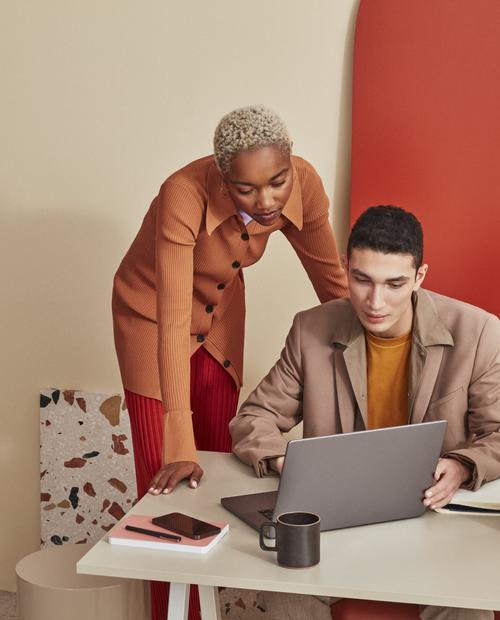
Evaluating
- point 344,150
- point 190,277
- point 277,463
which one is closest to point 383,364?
point 277,463

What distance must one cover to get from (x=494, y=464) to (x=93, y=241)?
1655mm

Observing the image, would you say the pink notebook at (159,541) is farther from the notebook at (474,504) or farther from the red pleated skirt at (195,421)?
the red pleated skirt at (195,421)

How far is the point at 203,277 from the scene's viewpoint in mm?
2305

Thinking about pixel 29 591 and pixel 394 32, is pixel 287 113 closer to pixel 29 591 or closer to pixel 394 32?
pixel 394 32

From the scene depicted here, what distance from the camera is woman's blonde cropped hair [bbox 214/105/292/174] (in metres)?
1.92

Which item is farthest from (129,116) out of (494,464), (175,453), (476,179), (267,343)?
(494,464)

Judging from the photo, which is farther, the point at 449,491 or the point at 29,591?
the point at 29,591

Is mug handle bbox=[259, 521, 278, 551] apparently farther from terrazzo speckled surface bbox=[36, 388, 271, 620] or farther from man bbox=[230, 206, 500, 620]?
terrazzo speckled surface bbox=[36, 388, 271, 620]

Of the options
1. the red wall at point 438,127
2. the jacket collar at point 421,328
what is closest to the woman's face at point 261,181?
the jacket collar at point 421,328

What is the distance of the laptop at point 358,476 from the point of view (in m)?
1.59

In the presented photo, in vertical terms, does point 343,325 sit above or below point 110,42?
below

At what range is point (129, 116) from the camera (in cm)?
295

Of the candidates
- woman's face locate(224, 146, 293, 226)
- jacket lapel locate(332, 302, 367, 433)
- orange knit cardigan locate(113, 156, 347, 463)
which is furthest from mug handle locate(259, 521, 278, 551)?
woman's face locate(224, 146, 293, 226)

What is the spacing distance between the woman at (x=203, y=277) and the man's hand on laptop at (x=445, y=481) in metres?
0.46
